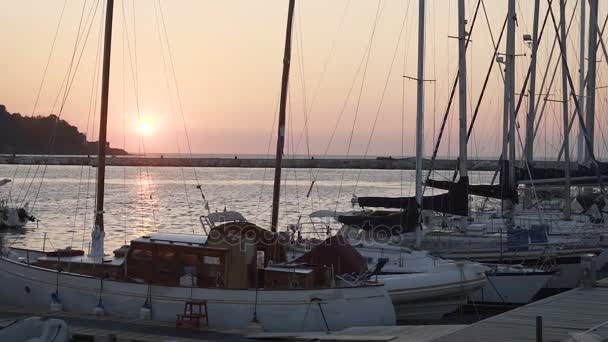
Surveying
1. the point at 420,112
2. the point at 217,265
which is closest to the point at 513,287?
the point at 420,112

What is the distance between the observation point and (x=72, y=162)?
7721 inches

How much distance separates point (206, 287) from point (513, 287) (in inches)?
377

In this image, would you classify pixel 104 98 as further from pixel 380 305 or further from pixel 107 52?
pixel 380 305

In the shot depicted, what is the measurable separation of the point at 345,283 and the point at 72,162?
7238 inches

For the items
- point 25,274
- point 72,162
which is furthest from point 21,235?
point 72,162

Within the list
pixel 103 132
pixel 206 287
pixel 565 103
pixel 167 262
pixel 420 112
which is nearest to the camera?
pixel 206 287

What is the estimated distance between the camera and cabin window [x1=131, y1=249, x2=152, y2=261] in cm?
2044

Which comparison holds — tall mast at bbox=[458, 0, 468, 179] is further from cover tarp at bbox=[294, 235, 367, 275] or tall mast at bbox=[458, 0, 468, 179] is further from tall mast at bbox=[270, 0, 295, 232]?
cover tarp at bbox=[294, 235, 367, 275]

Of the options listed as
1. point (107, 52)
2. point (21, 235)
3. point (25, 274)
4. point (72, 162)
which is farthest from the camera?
point (72, 162)

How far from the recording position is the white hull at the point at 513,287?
24453mm

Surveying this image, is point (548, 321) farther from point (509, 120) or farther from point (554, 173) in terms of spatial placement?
point (554, 173)

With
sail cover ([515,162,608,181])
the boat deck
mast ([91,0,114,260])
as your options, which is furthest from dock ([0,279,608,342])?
sail cover ([515,162,608,181])

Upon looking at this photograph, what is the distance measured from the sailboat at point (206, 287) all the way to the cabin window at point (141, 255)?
0.02 metres

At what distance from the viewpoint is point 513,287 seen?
24.5m
